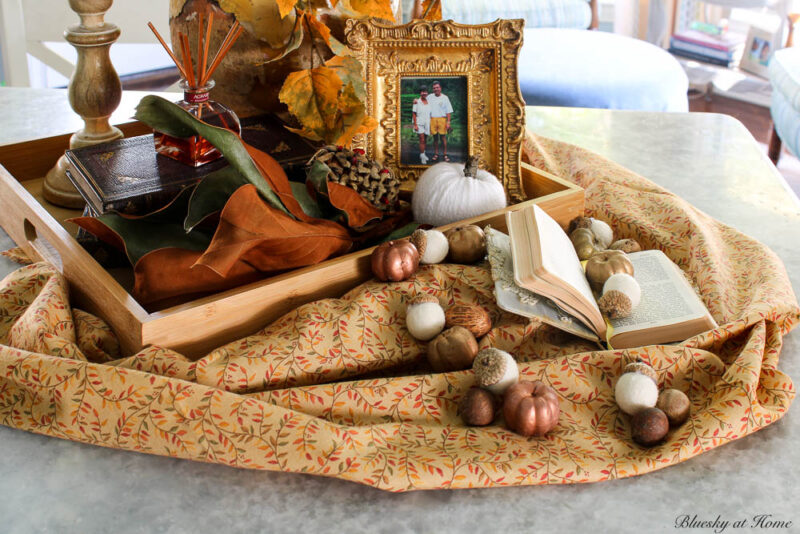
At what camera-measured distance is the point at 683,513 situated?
0.68 meters

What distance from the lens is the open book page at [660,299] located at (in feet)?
2.78

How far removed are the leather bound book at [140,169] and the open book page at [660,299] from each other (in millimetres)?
434

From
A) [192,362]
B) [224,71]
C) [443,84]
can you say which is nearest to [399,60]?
[443,84]

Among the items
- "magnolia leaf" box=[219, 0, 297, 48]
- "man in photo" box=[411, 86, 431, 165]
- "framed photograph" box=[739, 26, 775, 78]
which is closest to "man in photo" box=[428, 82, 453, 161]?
"man in photo" box=[411, 86, 431, 165]

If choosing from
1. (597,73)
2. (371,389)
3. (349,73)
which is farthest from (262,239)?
(597,73)

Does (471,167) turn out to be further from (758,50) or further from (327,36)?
(758,50)

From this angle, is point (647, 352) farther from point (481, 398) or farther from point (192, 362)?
point (192, 362)

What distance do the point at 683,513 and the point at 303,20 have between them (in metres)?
0.76

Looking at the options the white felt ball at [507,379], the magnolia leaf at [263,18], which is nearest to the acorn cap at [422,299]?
the white felt ball at [507,379]

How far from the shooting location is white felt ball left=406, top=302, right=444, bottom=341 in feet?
2.71

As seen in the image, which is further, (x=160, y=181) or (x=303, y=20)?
(x=303, y=20)

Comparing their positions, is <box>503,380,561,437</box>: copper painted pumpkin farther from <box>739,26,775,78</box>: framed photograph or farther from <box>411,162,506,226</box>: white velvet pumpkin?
<box>739,26,775,78</box>: framed photograph

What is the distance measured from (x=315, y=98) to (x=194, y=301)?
0.36 metres

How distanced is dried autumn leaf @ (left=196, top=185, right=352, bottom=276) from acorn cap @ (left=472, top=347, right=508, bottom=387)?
0.78 feet
